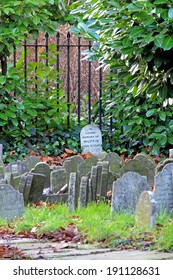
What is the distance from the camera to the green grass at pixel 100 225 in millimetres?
5332

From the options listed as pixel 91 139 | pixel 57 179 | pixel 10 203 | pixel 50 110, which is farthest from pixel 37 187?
pixel 50 110

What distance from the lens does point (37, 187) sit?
7.07 metres

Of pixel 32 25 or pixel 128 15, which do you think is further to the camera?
pixel 32 25

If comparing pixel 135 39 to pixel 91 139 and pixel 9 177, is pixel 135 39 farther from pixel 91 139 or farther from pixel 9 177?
pixel 91 139

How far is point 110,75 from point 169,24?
17.9ft

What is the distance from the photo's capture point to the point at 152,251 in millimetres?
5090

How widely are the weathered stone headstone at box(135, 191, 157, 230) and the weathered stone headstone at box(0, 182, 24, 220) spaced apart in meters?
1.07

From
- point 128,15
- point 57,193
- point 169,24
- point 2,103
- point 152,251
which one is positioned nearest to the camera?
point 152,251

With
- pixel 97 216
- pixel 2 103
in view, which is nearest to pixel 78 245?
pixel 97 216

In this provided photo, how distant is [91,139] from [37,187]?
13.6ft

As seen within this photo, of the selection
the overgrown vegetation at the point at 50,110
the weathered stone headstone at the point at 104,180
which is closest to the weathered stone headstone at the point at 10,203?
the weathered stone headstone at the point at 104,180

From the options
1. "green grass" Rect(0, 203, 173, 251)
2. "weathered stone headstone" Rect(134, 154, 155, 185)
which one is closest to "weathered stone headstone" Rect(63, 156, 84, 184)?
"weathered stone headstone" Rect(134, 154, 155, 185)

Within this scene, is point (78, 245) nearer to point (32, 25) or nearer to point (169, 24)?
point (169, 24)

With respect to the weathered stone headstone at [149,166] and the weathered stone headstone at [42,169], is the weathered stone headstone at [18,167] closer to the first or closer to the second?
the weathered stone headstone at [42,169]
